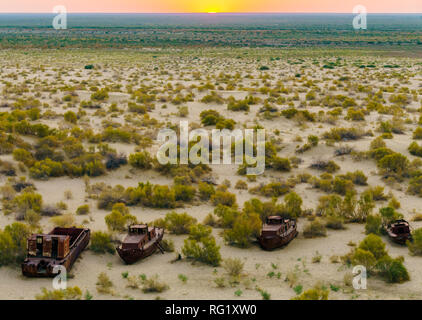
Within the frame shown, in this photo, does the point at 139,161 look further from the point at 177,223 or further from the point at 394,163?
the point at 394,163

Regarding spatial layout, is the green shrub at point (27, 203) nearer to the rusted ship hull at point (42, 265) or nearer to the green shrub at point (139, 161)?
the rusted ship hull at point (42, 265)

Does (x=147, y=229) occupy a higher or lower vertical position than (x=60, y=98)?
lower

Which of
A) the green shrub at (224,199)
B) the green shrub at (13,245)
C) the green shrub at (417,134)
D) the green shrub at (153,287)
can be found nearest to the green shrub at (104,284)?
the green shrub at (153,287)

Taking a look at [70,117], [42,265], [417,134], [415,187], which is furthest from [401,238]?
[70,117]

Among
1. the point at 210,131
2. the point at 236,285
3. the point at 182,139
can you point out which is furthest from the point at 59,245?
the point at 210,131

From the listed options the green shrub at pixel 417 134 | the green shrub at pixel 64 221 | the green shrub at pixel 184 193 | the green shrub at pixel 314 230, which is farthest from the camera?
the green shrub at pixel 417 134

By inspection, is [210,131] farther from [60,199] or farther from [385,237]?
[385,237]
